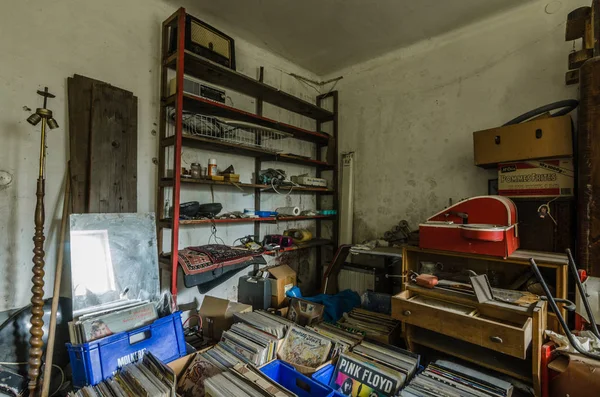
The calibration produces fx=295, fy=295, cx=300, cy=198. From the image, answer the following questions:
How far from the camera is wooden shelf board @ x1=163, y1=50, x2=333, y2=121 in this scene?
85.7 inches

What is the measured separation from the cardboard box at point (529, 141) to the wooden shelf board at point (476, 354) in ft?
3.93

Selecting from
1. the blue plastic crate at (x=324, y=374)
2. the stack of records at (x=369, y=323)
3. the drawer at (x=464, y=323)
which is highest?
the drawer at (x=464, y=323)

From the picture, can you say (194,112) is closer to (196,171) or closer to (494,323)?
(196,171)

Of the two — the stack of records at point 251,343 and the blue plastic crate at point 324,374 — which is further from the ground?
the stack of records at point 251,343

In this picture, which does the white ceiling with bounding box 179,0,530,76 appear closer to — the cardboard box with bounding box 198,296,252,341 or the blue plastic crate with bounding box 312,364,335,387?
the cardboard box with bounding box 198,296,252,341

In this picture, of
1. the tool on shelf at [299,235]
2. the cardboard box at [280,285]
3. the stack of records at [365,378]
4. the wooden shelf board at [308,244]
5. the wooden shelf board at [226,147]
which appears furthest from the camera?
the tool on shelf at [299,235]

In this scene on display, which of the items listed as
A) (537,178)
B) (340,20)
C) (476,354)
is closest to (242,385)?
(476,354)

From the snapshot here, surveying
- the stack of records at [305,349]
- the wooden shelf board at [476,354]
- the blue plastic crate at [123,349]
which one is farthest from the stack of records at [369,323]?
the blue plastic crate at [123,349]

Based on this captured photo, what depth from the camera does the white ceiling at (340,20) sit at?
7.42 ft

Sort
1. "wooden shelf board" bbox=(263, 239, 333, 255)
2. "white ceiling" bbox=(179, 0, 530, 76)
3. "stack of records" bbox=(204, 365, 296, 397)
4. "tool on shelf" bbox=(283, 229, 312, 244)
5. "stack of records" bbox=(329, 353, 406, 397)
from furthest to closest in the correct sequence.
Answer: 1. "tool on shelf" bbox=(283, 229, 312, 244)
2. "wooden shelf board" bbox=(263, 239, 333, 255)
3. "white ceiling" bbox=(179, 0, 530, 76)
4. "stack of records" bbox=(329, 353, 406, 397)
5. "stack of records" bbox=(204, 365, 296, 397)

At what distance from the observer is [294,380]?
1.49 m

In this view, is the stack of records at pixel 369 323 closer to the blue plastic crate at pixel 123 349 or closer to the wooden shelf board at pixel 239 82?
the blue plastic crate at pixel 123 349

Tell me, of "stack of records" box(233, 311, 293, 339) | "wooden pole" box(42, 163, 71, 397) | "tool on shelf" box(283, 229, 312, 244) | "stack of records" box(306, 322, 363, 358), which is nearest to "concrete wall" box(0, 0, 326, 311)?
"wooden pole" box(42, 163, 71, 397)

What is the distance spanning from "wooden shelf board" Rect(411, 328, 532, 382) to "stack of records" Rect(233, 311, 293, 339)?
807mm
